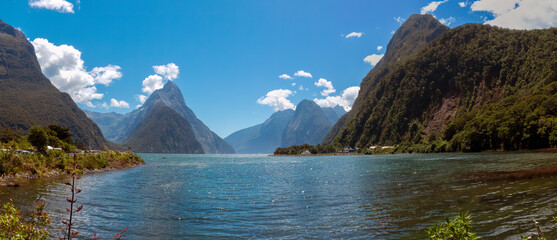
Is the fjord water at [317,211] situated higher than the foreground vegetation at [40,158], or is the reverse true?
the foreground vegetation at [40,158]

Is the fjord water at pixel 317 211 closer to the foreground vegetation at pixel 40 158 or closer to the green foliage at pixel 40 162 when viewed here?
the foreground vegetation at pixel 40 158

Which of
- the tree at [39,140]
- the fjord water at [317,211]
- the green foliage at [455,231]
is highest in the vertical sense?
the tree at [39,140]

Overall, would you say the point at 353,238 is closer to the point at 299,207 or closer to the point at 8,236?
the point at 299,207

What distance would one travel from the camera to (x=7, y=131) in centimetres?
7569

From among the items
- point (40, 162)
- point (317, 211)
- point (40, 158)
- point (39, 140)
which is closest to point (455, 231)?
point (317, 211)

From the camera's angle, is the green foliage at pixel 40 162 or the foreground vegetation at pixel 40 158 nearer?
the green foliage at pixel 40 162

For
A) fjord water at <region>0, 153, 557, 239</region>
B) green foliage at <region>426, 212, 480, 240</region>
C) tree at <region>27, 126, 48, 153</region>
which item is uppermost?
tree at <region>27, 126, 48, 153</region>

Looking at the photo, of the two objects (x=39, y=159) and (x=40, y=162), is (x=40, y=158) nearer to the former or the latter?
(x=39, y=159)

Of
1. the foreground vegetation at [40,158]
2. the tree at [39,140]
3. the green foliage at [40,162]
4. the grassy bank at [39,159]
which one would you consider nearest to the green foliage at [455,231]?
the foreground vegetation at [40,158]

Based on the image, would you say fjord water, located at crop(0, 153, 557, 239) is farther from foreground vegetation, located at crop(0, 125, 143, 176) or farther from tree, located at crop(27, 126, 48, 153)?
tree, located at crop(27, 126, 48, 153)

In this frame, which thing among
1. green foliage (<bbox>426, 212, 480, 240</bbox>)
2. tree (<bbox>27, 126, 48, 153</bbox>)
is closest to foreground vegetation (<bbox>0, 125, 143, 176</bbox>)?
tree (<bbox>27, 126, 48, 153</bbox>)

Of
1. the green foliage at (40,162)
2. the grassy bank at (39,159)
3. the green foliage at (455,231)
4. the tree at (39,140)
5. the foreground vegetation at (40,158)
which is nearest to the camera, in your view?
the green foliage at (455,231)

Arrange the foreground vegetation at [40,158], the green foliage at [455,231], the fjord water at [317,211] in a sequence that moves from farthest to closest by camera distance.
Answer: the foreground vegetation at [40,158] → the fjord water at [317,211] → the green foliage at [455,231]

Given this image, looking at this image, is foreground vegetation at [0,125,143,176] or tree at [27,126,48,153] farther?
tree at [27,126,48,153]
